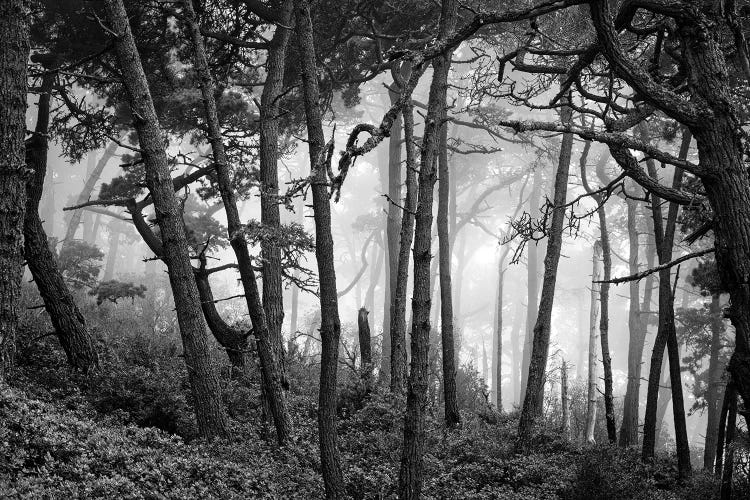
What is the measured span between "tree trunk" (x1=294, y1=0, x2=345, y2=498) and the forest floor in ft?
1.83

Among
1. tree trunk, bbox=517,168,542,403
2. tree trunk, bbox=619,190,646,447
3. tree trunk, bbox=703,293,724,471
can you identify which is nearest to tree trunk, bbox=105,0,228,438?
tree trunk, bbox=619,190,646,447

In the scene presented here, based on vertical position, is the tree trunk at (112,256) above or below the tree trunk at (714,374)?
above

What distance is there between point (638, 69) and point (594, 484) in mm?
5488

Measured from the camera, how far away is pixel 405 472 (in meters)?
6.08

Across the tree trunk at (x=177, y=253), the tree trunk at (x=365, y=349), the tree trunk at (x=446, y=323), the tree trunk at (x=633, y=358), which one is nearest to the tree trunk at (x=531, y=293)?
the tree trunk at (x=633, y=358)

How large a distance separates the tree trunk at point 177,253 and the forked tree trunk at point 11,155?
67.6 inches

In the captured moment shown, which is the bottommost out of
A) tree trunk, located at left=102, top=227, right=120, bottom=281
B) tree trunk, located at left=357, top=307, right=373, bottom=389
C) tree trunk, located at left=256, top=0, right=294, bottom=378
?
tree trunk, located at left=357, top=307, right=373, bottom=389

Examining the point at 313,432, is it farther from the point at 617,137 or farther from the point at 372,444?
the point at 617,137

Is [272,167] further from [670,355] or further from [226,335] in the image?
[670,355]

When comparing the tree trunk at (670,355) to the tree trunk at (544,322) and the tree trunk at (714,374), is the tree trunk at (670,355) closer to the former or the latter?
the tree trunk at (544,322)

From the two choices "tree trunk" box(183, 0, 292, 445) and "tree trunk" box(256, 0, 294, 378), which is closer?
"tree trunk" box(183, 0, 292, 445)

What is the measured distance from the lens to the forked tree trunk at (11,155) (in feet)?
19.8

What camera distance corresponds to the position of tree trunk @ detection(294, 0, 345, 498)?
675cm

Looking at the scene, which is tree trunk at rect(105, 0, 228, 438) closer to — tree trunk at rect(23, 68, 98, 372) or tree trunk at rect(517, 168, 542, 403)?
tree trunk at rect(23, 68, 98, 372)
